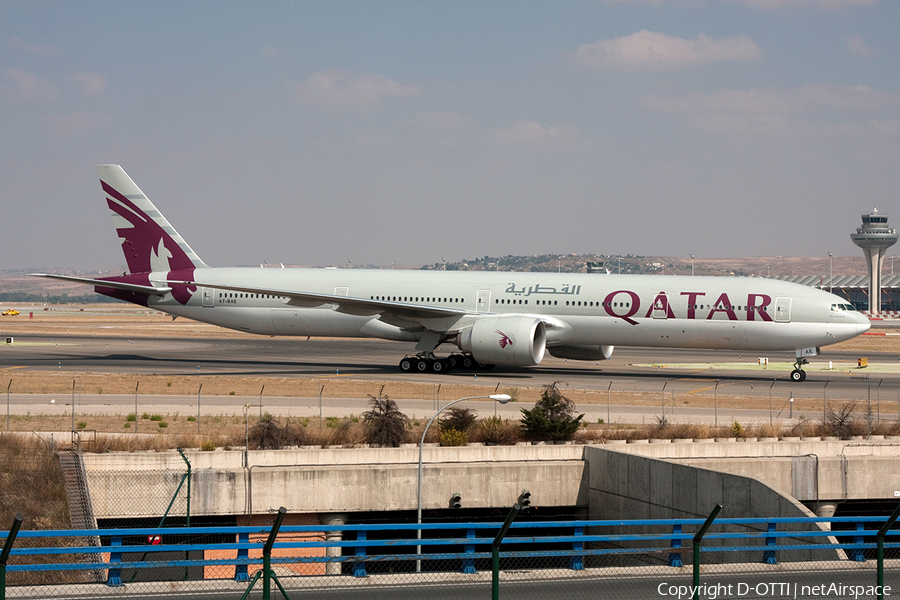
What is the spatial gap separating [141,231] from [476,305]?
63.1 ft

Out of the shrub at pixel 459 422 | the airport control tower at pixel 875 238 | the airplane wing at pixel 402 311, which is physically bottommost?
the shrub at pixel 459 422

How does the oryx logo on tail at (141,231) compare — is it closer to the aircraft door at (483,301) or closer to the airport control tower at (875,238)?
the aircraft door at (483,301)

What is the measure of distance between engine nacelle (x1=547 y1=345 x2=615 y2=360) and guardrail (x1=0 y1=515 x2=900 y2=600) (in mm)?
18458

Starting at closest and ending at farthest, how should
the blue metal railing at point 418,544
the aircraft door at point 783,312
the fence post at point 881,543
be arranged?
the fence post at point 881,543, the blue metal railing at point 418,544, the aircraft door at point 783,312

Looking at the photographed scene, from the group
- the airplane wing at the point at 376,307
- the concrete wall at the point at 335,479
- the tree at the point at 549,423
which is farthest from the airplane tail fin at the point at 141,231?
the tree at the point at 549,423

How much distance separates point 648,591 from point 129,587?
7.32 meters

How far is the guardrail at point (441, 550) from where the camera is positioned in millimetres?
12414

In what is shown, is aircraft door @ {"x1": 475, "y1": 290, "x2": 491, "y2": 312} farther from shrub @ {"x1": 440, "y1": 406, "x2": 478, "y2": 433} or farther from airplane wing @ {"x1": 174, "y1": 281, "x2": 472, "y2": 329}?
shrub @ {"x1": 440, "y1": 406, "x2": 478, "y2": 433}

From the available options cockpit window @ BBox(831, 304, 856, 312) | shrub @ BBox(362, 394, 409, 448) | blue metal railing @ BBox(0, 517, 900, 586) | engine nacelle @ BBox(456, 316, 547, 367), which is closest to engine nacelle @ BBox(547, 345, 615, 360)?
engine nacelle @ BBox(456, 316, 547, 367)

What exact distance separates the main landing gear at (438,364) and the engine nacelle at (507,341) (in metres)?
2.69

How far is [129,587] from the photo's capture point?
1295cm

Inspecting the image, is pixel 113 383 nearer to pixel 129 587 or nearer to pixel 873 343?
pixel 129 587

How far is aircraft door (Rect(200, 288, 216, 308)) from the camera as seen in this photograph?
160 feet

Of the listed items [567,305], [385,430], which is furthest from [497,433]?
[567,305]
